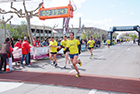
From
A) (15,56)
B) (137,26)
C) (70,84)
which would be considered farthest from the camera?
(137,26)

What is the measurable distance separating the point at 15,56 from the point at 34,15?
17.6ft

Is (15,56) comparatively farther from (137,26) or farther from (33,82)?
(137,26)

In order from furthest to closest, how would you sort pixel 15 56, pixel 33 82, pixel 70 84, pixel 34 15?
pixel 34 15 < pixel 15 56 < pixel 33 82 < pixel 70 84

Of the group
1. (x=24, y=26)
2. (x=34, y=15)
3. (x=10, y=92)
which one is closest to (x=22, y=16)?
(x=34, y=15)

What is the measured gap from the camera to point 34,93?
5.29 meters

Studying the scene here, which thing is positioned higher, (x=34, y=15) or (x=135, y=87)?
(x=34, y=15)

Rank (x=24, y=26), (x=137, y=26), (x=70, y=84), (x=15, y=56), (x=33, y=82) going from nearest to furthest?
(x=70, y=84), (x=33, y=82), (x=15, y=56), (x=137, y=26), (x=24, y=26)

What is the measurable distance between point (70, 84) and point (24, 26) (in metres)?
51.0

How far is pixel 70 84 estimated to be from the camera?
6109 mm

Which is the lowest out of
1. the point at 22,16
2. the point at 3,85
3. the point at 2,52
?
the point at 3,85

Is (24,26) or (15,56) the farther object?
(24,26)

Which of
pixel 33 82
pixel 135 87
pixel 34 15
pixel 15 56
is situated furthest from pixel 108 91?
pixel 34 15

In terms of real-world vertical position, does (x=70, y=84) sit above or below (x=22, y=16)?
below

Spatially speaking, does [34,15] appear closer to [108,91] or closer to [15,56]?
[15,56]
